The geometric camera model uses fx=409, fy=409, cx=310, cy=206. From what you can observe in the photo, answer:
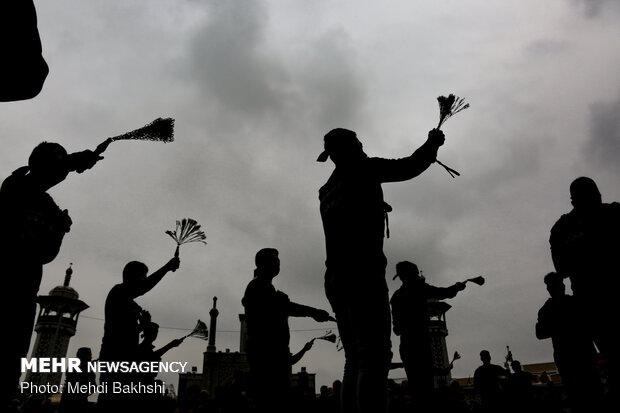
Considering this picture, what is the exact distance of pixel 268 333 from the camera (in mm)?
4879

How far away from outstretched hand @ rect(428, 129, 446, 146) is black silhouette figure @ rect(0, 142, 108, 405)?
3628mm

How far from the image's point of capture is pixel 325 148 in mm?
3844

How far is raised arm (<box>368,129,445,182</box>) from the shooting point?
11.1 ft

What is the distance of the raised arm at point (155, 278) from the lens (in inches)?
222

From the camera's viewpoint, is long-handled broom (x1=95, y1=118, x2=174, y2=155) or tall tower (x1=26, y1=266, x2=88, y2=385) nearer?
long-handled broom (x1=95, y1=118, x2=174, y2=155)

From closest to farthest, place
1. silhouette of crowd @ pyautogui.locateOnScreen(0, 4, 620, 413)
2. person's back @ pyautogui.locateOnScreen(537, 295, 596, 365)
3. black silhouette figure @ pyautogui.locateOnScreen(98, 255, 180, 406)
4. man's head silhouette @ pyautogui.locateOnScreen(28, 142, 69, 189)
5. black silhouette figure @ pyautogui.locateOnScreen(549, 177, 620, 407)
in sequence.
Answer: silhouette of crowd @ pyautogui.locateOnScreen(0, 4, 620, 413) < black silhouette figure @ pyautogui.locateOnScreen(549, 177, 620, 407) < man's head silhouette @ pyautogui.locateOnScreen(28, 142, 69, 189) < person's back @ pyautogui.locateOnScreen(537, 295, 596, 365) < black silhouette figure @ pyautogui.locateOnScreen(98, 255, 180, 406)

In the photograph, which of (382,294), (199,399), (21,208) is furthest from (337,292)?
(199,399)

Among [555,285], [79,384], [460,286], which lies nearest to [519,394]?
[460,286]

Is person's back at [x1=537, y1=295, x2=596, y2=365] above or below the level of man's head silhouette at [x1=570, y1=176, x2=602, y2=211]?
below

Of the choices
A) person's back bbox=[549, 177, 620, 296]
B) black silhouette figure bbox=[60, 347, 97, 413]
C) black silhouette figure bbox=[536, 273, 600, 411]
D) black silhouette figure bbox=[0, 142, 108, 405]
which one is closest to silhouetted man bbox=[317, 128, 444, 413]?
person's back bbox=[549, 177, 620, 296]

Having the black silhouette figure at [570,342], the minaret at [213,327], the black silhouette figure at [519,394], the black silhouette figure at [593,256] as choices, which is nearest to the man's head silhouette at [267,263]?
the black silhouette figure at [593,256]

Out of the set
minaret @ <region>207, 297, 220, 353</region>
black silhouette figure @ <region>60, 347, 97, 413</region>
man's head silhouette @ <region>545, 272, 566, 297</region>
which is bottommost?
black silhouette figure @ <region>60, 347, 97, 413</region>

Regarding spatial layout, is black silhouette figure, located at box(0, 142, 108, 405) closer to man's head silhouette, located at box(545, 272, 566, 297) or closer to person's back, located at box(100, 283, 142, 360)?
person's back, located at box(100, 283, 142, 360)

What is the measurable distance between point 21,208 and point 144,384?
3278 millimetres
